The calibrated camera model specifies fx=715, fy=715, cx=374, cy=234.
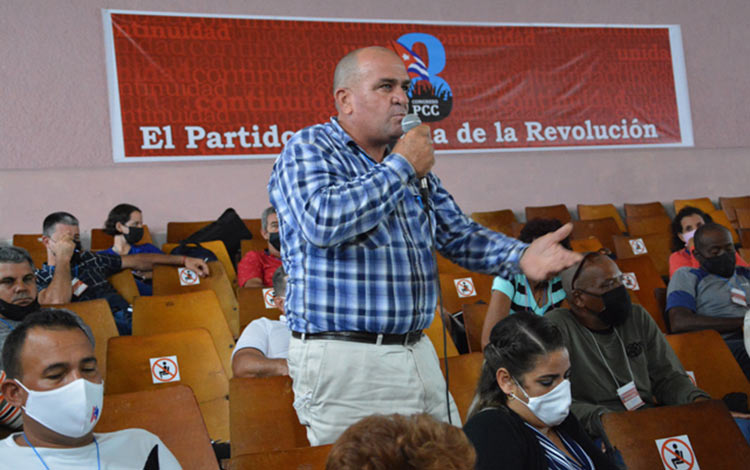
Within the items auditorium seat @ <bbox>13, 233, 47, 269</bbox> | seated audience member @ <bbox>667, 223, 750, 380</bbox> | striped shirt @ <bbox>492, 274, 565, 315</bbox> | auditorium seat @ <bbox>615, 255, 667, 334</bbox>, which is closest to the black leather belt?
striped shirt @ <bbox>492, 274, 565, 315</bbox>

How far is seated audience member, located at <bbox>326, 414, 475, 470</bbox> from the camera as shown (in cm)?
93

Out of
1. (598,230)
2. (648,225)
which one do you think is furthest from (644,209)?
(598,230)

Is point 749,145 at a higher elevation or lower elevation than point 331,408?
higher

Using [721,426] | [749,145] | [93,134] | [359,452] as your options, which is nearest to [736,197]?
→ [749,145]

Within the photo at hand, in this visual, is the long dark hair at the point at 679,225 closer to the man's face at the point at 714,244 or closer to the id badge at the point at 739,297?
the man's face at the point at 714,244

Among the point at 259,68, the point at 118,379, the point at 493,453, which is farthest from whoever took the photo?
the point at 259,68

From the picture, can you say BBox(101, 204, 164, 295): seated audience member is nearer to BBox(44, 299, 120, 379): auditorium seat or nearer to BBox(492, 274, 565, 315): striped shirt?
BBox(44, 299, 120, 379): auditorium seat

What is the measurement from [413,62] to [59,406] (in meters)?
5.34

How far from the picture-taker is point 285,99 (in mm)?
6246

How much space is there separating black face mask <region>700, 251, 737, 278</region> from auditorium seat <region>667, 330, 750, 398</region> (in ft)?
2.66

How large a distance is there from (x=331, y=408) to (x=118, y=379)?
1535 mm

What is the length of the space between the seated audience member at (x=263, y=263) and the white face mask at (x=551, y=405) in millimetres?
2598

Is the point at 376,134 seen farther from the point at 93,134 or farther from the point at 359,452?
the point at 93,134

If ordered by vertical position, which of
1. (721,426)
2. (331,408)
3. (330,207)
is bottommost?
(721,426)
